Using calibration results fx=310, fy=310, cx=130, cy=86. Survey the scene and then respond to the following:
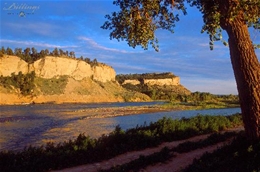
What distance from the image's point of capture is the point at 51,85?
106750mm

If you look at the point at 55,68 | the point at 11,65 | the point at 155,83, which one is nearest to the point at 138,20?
the point at 11,65

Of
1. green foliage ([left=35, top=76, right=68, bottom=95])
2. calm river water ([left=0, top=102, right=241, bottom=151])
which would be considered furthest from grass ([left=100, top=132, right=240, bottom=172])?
green foliage ([left=35, top=76, right=68, bottom=95])

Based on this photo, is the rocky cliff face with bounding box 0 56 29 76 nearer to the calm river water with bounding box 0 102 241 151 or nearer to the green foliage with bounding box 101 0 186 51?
the calm river water with bounding box 0 102 241 151

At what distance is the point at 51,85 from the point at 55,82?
314 cm

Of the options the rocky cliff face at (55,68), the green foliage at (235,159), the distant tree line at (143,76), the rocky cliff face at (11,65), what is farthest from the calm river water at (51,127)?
the distant tree line at (143,76)

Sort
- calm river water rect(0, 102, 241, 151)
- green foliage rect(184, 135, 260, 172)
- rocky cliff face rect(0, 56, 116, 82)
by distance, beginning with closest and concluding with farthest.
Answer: green foliage rect(184, 135, 260, 172) → calm river water rect(0, 102, 241, 151) → rocky cliff face rect(0, 56, 116, 82)

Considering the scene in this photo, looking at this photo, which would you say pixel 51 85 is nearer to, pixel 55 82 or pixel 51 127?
pixel 55 82

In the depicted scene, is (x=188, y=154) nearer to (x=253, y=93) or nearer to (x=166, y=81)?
(x=253, y=93)

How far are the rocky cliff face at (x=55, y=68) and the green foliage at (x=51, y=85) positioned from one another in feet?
7.21

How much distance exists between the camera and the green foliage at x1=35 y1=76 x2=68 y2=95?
335 ft

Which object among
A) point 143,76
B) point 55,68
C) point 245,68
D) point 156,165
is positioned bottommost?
point 156,165

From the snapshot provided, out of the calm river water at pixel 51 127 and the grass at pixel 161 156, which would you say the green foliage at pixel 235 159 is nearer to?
the grass at pixel 161 156

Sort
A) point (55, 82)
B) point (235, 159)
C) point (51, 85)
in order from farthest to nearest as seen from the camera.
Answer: point (55, 82) → point (51, 85) → point (235, 159)

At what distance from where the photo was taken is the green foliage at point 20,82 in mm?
93537
